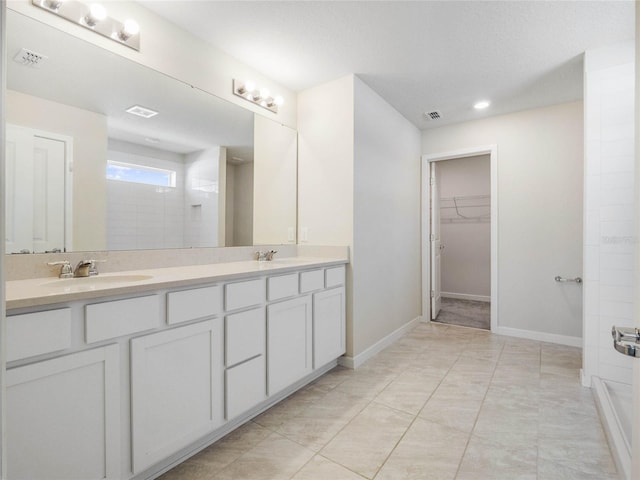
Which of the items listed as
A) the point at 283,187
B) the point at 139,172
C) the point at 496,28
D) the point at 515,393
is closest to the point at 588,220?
the point at 515,393

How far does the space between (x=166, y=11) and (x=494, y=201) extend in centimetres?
339

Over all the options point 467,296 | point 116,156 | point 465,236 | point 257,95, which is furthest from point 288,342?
point 465,236

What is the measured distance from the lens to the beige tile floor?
145 centimetres

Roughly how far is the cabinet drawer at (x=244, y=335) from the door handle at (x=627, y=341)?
4.78 ft

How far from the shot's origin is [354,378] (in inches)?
95.5

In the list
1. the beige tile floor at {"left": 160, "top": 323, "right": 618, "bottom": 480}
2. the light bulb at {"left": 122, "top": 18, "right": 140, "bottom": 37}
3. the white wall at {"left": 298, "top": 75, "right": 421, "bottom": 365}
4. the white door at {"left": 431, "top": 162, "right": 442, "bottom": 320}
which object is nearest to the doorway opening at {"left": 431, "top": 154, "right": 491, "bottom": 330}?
the white door at {"left": 431, "top": 162, "right": 442, "bottom": 320}

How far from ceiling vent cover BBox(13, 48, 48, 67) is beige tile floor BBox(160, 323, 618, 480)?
1.96 meters

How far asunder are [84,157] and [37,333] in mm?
1003

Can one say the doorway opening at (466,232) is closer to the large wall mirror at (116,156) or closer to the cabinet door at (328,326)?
the cabinet door at (328,326)

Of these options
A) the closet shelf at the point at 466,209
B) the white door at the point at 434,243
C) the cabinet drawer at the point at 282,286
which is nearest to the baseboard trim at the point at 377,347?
the white door at the point at 434,243

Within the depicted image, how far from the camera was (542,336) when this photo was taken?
3264 millimetres

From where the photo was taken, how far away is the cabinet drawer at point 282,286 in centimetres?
188

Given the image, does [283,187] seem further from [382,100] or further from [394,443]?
[394,443]

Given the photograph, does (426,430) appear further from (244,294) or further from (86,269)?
(86,269)
